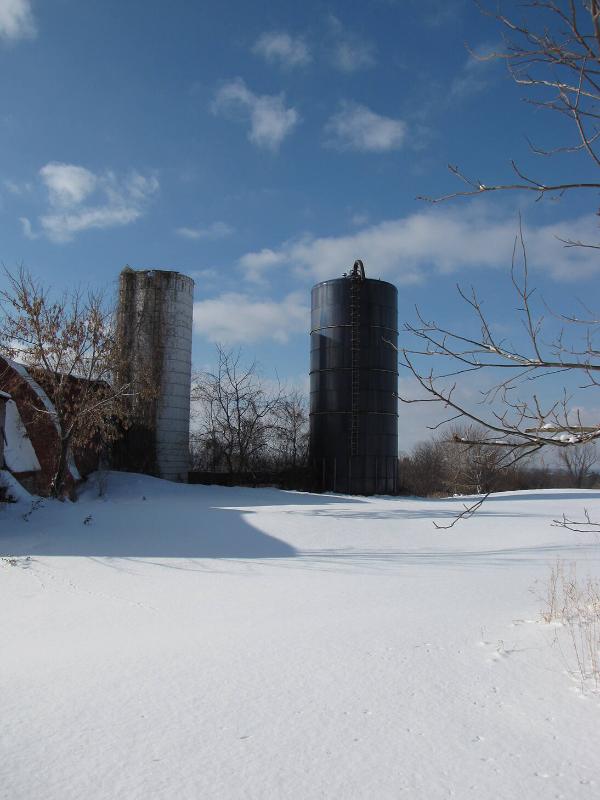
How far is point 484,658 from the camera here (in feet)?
15.9

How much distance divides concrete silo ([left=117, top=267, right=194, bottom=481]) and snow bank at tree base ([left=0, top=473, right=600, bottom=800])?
33.7 ft

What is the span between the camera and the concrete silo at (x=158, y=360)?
21062mm

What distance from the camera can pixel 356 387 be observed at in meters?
20.8

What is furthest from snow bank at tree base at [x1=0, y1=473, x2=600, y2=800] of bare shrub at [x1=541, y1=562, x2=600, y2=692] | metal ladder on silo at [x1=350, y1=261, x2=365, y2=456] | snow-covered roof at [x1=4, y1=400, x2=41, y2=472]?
metal ladder on silo at [x1=350, y1=261, x2=365, y2=456]

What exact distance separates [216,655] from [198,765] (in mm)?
1918

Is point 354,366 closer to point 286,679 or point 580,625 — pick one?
point 580,625

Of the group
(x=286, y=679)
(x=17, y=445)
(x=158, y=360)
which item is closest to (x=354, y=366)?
(x=158, y=360)

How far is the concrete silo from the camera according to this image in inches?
829

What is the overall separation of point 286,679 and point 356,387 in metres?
16.7

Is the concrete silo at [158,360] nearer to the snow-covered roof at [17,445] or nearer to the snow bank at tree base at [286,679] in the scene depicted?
the snow-covered roof at [17,445]

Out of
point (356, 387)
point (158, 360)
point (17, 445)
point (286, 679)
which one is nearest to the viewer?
point (286, 679)

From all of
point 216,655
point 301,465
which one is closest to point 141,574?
point 216,655

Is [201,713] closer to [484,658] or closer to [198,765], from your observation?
[198,765]

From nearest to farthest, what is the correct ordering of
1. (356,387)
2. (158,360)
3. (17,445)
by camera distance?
(17,445) → (356,387) → (158,360)
